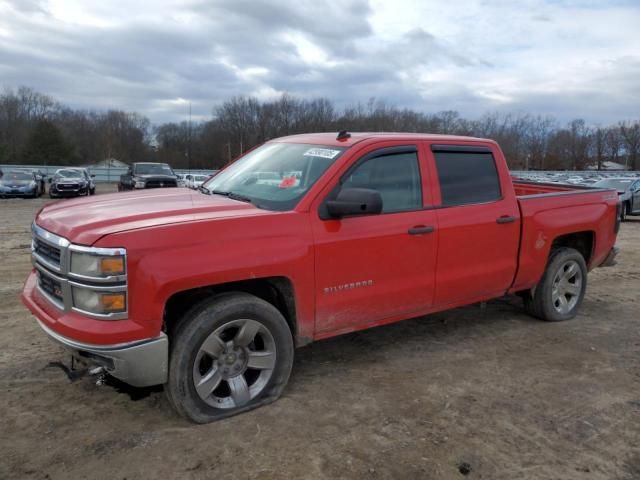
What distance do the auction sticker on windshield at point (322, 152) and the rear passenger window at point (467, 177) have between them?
39.6 inches

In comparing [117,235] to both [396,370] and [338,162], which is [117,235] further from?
[396,370]

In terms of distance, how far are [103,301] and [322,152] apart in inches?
78.7

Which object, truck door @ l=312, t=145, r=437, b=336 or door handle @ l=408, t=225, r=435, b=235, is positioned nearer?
truck door @ l=312, t=145, r=437, b=336

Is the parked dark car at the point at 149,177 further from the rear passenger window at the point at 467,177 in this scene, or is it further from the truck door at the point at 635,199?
the rear passenger window at the point at 467,177

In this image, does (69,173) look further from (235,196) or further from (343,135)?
(343,135)

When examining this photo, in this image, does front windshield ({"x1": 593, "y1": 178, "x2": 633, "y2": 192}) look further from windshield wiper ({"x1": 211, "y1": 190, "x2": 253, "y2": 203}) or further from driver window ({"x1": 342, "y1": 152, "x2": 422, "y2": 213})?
windshield wiper ({"x1": 211, "y1": 190, "x2": 253, "y2": 203})

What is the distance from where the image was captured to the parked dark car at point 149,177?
880 inches

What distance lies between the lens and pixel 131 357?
3029mm

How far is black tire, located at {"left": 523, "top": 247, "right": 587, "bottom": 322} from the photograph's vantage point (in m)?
5.54

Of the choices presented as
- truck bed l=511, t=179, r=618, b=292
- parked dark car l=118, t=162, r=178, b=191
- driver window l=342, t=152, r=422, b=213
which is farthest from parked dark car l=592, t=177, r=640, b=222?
parked dark car l=118, t=162, r=178, b=191

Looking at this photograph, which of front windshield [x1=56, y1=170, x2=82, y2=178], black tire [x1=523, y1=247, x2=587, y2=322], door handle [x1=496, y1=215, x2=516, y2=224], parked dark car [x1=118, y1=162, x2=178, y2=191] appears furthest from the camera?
front windshield [x1=56, y1=170, x2=82, y2=178]

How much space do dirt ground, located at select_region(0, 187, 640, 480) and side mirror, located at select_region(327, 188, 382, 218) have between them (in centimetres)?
136

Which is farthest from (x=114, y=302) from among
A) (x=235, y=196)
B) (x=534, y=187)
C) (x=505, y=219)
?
(x=534, y=187)

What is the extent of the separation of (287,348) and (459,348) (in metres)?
1.98
